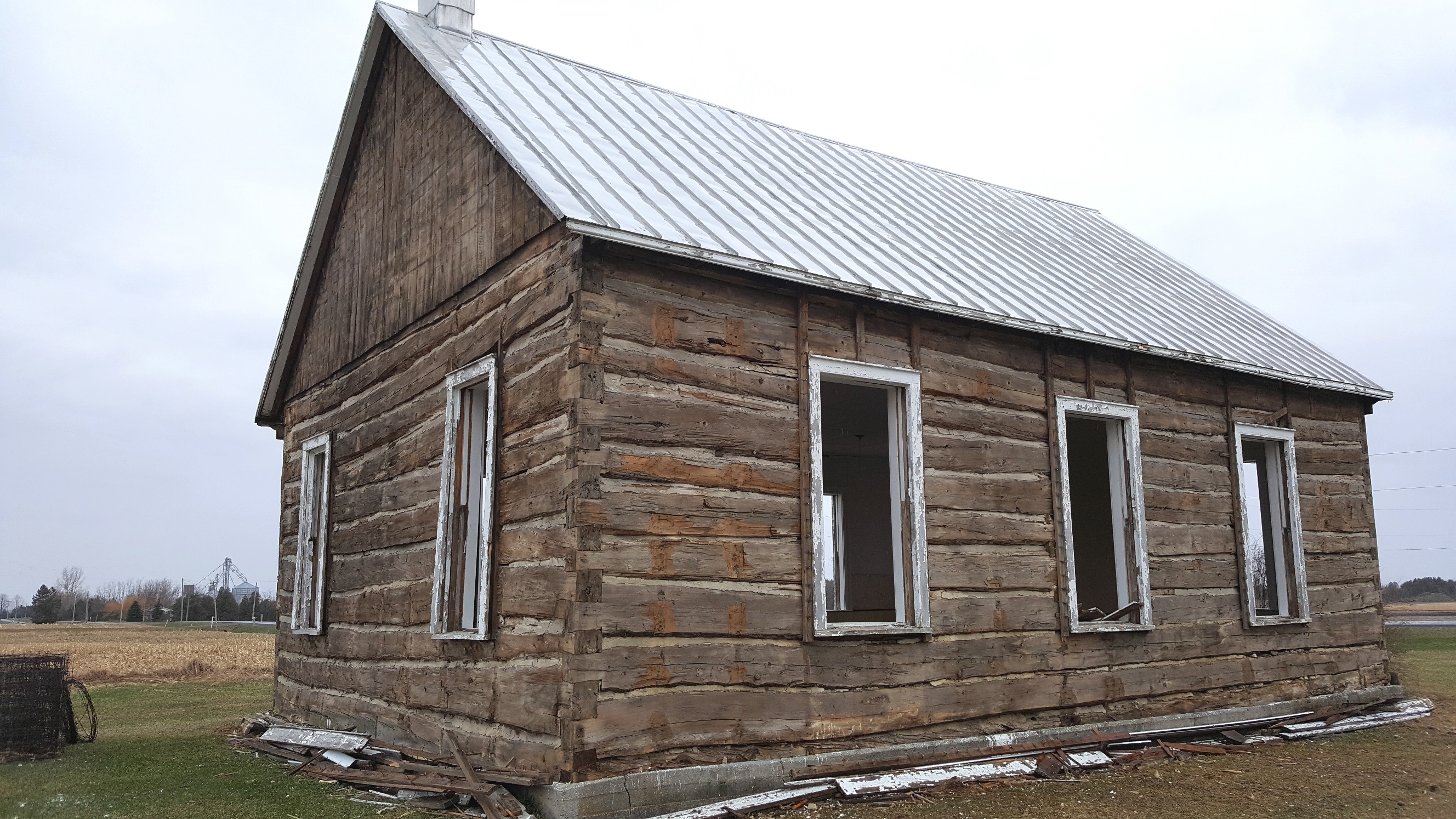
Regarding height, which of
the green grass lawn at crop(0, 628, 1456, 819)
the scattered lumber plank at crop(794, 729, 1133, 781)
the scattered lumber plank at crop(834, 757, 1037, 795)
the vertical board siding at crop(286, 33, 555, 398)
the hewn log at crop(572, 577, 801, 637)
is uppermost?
the vertical board siding at crop(286, 33, 555, 398)

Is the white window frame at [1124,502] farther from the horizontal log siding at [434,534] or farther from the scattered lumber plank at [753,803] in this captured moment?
the horizontal log siding at [434,534]

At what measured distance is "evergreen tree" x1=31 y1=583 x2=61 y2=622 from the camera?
93.0 metres

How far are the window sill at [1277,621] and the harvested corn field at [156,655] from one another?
1441cm

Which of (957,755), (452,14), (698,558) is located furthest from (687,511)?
(452,14)

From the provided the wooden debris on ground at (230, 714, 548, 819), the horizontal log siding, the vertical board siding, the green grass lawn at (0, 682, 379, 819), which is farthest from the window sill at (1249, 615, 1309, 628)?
the green grass lawn at (0, 682, 379, 819)

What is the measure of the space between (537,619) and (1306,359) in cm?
1088

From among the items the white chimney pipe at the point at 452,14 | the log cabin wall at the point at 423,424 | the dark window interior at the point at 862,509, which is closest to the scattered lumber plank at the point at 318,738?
the log cabin wall at the point at 423,424

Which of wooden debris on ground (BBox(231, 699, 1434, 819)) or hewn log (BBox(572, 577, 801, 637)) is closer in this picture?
hewn log (BBox(572, 577, 801, 637))

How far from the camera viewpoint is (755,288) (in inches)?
336

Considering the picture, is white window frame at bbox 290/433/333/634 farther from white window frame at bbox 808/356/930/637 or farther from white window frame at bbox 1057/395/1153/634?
white window frame at bbox 1057/395/1153/634

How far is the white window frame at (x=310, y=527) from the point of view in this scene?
40.6ft

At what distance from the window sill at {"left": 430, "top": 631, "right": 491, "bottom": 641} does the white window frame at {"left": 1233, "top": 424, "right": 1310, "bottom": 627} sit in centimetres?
827

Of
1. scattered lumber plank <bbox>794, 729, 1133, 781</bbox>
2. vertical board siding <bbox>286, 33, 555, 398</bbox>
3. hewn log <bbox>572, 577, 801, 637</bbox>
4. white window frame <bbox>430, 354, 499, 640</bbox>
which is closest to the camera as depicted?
hewn log <bbox>572, 577, 801, 637</bbox>

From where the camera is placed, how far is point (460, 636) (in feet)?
28.1
